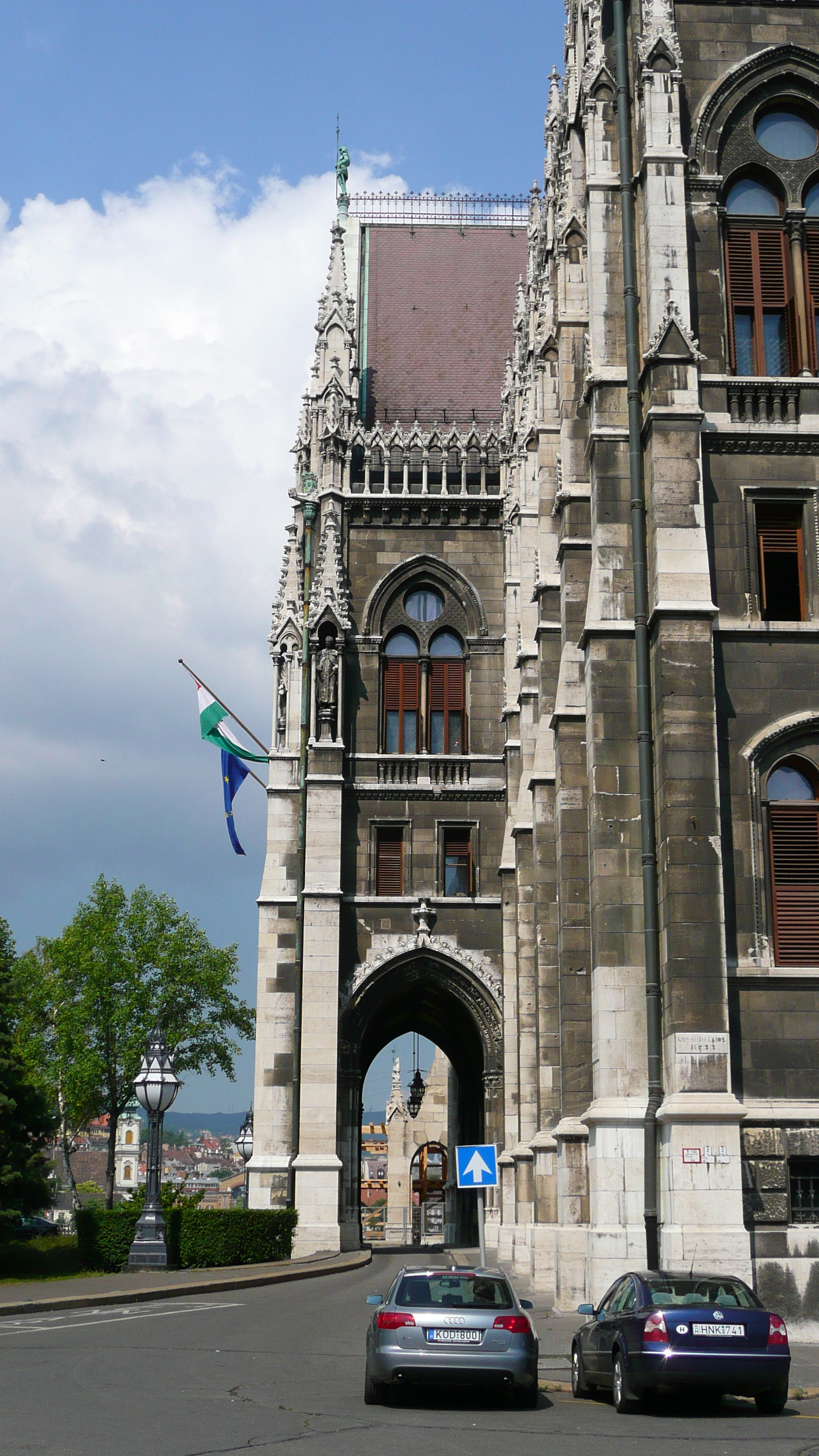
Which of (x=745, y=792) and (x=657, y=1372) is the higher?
(x=745, y=792)

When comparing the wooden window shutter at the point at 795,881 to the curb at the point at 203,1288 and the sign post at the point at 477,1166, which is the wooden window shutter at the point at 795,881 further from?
the curb at the point at 203,1288

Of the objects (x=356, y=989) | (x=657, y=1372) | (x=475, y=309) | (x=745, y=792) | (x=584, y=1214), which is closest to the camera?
(x=657, y=1372)

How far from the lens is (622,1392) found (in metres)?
14.2

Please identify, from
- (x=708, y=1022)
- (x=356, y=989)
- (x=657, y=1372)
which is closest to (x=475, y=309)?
(x=356, y=989)

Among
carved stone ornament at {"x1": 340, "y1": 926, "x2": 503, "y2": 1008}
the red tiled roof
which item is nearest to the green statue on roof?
the red tiled roof

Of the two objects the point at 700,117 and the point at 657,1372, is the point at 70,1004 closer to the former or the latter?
the point at 700,117

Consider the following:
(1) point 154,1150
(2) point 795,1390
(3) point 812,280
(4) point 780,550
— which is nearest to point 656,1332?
(2) point 795,1390

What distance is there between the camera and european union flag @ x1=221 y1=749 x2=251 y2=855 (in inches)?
1742

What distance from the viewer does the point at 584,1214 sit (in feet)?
85.4

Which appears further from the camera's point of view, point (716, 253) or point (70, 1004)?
point (70, 1004)

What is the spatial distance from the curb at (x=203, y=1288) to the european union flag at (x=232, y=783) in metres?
10.8

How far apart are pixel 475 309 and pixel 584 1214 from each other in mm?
33540

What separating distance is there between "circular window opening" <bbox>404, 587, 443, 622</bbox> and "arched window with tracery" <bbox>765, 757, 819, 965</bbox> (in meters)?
23.3

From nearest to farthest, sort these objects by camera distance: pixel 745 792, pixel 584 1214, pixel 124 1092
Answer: pixel 745 792 < pixel 584 1214 < pixel 124 1092
